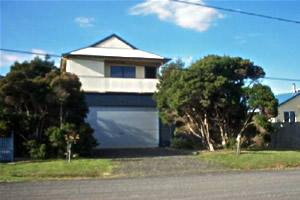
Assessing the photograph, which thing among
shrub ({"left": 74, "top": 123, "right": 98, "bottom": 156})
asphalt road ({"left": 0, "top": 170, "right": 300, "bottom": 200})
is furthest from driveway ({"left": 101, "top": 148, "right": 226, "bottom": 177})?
shrub ({"left": 74, "top": 123, "right": 98, "bottom": 156})

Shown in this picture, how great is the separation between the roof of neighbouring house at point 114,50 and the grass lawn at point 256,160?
1490cm

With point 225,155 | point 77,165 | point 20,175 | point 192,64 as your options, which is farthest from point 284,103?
point 20,175

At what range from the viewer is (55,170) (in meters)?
19.8

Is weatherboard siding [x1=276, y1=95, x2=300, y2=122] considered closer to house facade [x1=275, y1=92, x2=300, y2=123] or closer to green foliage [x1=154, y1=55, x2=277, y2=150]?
house facade [x1=275, y1=92, x2=300, y2=123]

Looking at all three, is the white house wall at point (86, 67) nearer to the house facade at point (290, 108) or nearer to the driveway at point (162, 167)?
the driveway at point (162, 167)

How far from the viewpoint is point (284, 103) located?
47.2 meters

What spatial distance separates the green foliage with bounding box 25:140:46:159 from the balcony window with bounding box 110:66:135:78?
14.0 metres

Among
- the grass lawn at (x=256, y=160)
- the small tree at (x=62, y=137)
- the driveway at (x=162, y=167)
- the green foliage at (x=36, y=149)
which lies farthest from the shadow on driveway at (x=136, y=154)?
the green foliage at (x=36, y=149)

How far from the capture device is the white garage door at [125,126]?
34.3 metres

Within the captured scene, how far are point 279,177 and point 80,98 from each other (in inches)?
535

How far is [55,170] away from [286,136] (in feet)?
64.8

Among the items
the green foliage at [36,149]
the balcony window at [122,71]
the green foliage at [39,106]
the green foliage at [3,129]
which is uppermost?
the balcony window at [122,71]

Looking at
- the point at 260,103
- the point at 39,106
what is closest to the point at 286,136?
the point at 260,103

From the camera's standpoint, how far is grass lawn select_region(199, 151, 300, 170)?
22.4m
